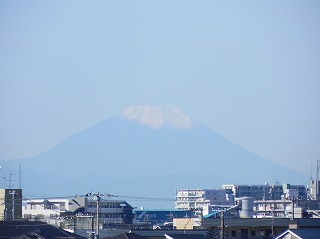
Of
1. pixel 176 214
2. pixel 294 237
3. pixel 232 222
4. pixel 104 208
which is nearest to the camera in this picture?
pixel 294 237

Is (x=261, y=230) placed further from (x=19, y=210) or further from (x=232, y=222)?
(x=19, y=210)

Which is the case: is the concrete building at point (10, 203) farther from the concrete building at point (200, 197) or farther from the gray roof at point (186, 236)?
the concrete building at point (200, 197)

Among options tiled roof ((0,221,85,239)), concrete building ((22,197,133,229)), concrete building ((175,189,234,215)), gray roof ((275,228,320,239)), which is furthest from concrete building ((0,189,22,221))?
concrete building ((175,189,234,215))

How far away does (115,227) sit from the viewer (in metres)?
77.8

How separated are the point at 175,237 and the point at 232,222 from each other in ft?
55.5

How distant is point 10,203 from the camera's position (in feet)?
265

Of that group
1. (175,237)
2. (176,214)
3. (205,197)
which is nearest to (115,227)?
(175,237)

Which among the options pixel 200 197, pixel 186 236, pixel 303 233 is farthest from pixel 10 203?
pixel 200 197

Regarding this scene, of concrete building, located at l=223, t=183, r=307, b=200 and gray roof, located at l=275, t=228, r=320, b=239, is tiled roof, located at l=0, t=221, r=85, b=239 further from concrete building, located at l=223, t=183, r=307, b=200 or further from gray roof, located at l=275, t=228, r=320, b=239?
concrete building, located at l=223, t=183, r=307, b=200

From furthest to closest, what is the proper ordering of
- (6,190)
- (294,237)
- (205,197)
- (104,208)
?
1. (205,197)
2. (104,208)
3. (6,190)
4. (294,237)

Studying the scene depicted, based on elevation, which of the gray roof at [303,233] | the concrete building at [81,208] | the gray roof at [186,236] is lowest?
the gray roof at [186,236]

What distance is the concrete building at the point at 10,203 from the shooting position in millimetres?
79688

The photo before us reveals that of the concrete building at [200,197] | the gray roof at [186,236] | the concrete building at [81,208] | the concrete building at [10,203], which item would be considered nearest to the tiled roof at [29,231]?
the gray roof at [186,236]

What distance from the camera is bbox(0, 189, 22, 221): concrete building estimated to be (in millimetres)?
79688
